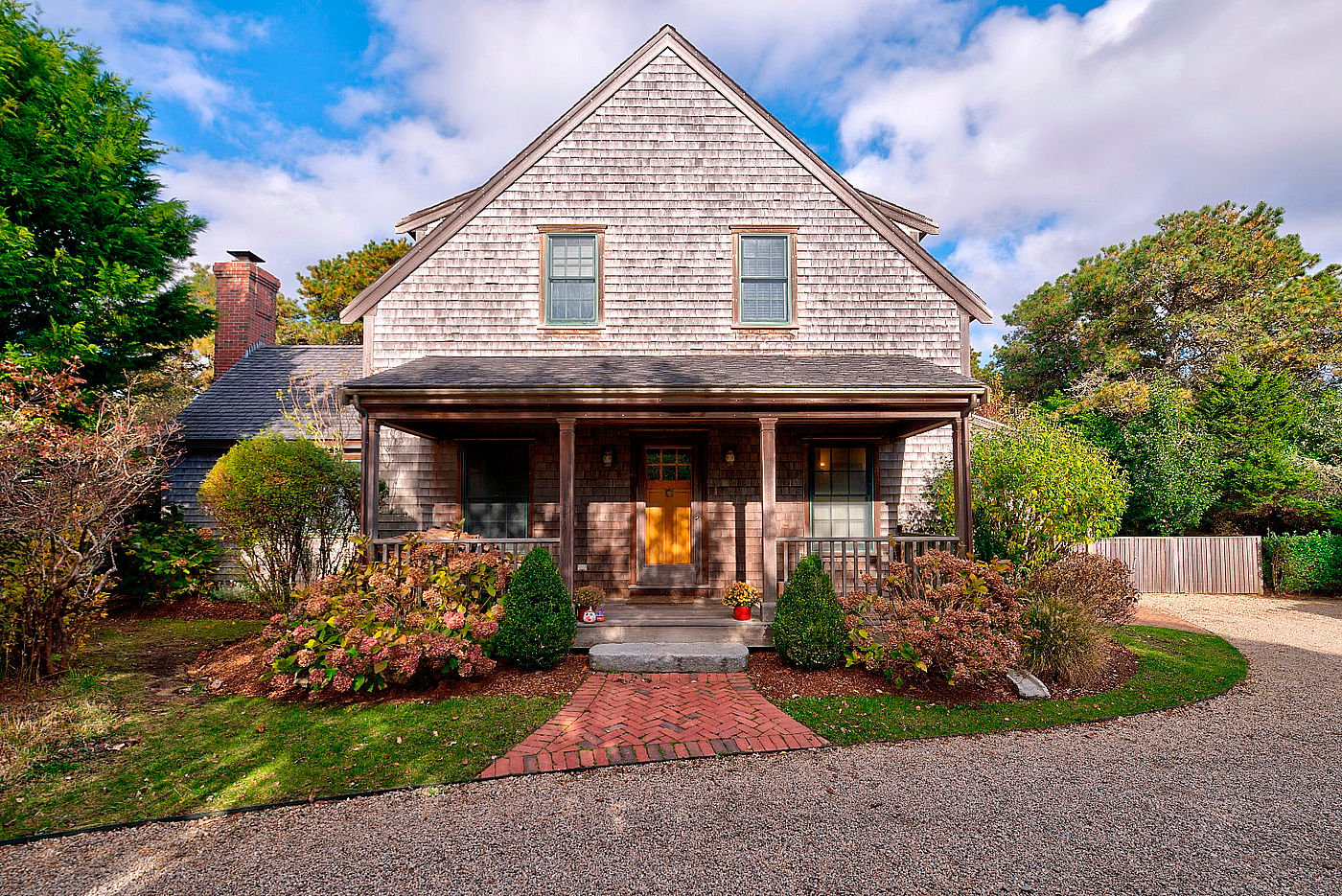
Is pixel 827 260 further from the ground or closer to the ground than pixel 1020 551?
further from the ground

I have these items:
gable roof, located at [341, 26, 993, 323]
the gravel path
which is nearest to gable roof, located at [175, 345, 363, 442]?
gable roof, located at [341, 26, 993, 323]

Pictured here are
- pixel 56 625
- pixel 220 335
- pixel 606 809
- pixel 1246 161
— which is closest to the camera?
pixel 606 809

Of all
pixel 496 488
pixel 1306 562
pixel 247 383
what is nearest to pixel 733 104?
pixel 496 488

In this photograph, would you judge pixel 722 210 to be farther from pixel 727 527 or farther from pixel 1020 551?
pixel 1020 551

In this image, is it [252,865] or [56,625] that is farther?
[56,625]

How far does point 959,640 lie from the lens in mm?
5727

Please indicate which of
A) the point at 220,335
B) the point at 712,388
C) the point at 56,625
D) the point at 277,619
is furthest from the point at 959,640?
the point at 220,335

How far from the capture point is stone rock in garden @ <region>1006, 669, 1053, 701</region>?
5891 millimetres

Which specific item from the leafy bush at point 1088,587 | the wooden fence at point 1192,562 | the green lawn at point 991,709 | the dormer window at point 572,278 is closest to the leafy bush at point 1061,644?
the green lawn at point 991,709

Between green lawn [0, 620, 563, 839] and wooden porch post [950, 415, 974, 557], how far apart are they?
528 centimetres

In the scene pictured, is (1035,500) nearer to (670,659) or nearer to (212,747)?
(670,659)

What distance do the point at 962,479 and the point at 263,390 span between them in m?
13.9

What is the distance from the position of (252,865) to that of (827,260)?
31.6 ft

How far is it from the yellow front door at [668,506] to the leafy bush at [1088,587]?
184 inches
